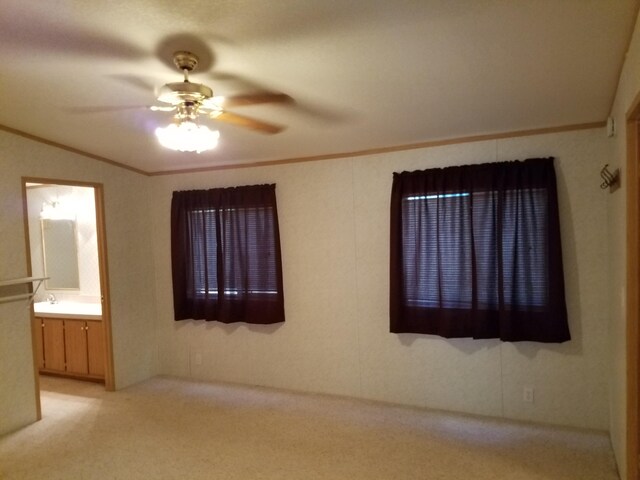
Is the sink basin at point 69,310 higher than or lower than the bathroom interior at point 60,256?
lower

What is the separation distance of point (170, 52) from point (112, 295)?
118 inches

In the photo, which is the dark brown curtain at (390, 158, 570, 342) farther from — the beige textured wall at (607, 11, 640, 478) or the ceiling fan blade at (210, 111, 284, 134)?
the ceiling fan blade at (210, 111, 284, 134)

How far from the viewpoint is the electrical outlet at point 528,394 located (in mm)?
3195

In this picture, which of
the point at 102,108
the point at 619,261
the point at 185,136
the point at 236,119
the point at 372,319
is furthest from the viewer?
the point at 372,319

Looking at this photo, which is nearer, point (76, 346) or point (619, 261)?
point (619, 261)

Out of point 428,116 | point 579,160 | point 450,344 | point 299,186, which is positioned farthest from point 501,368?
point 299,186

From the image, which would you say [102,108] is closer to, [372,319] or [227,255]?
[227,255]

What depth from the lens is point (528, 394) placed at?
10.5 feet

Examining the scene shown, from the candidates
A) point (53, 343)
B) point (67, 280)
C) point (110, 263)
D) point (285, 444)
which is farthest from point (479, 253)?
point (67, 280)

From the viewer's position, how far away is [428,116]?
2.88 metres

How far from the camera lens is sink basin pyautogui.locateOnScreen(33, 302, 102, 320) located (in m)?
4.45

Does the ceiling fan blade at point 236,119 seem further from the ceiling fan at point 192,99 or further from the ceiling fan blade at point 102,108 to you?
the ceiling fan blade at point 102,108

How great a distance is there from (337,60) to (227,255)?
2.52 meters

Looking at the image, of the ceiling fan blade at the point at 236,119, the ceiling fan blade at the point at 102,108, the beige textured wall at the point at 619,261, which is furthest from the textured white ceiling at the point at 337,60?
the ceiling fan blade at the point at 236,119
